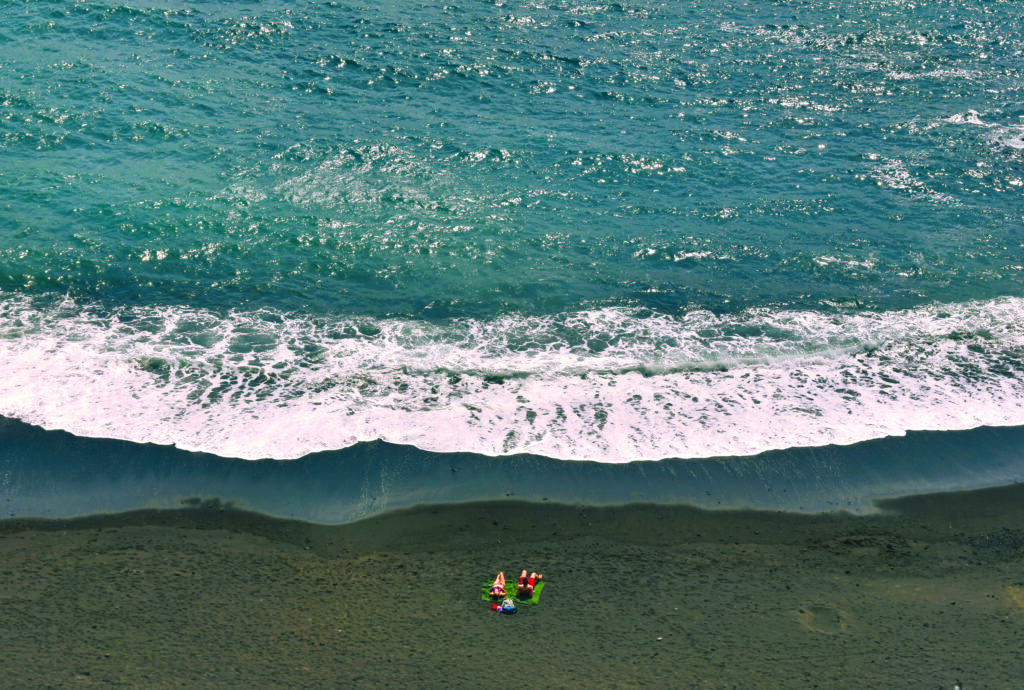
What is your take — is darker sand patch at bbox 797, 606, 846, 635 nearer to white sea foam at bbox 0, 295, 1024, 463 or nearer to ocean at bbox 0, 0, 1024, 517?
ocean at bbox 0, 0, 1024, 517

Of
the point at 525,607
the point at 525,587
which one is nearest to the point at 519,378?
the point at 525,587

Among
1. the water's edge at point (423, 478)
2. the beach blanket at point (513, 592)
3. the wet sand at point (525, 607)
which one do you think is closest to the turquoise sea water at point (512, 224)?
the water's edge at point (423, 478)

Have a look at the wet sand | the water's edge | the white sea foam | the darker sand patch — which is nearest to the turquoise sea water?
the white sea foam

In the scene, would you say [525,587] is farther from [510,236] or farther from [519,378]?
[510,236]

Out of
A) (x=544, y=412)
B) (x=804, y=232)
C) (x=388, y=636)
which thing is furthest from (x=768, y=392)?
(x=388, y=636)

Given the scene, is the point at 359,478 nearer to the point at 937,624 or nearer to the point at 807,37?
the point at 937,624

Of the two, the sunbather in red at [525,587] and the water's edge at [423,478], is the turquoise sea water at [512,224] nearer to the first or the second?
the water's edge at [423,478]

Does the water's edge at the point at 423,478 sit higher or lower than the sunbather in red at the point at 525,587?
higher

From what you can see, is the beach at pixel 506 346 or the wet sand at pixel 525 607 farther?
the beach at pixel 506 346
